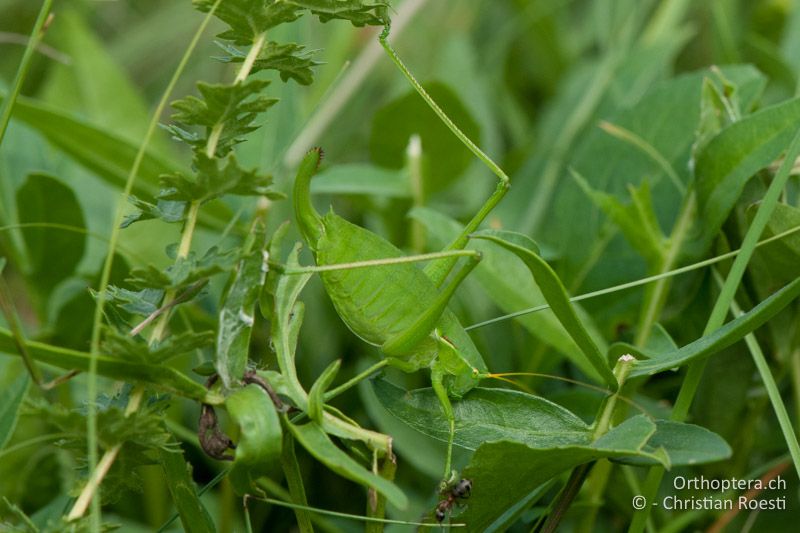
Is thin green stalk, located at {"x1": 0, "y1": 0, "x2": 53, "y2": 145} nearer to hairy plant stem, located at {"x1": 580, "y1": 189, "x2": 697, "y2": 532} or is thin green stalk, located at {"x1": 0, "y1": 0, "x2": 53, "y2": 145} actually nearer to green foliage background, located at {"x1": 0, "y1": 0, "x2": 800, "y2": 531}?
green foliage background, located at {"x1": 0, "y1": 0, "x2": 800, "y2": 531}

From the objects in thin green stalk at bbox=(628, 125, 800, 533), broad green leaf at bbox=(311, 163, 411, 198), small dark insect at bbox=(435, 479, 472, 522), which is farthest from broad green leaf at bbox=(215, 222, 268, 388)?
broad green leaf at bbox=(311, 163, 411, 198)

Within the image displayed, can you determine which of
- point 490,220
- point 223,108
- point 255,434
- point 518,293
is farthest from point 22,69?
point 490,220

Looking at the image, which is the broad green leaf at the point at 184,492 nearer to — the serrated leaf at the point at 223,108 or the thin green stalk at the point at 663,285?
the serrated leaf at the point at 223,108

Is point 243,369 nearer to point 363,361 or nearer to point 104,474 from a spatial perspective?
point 104,474

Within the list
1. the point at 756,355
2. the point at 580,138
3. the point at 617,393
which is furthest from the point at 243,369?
the point at 580,138

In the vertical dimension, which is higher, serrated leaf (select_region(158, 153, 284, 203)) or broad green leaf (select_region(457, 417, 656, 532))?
serrated leaf (select_region(158, 153, 284, 203))

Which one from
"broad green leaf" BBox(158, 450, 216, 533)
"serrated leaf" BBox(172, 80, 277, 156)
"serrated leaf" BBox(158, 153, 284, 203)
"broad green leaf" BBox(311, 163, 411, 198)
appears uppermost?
"serrated leaf" BBox(172, 80, 277, 156)
